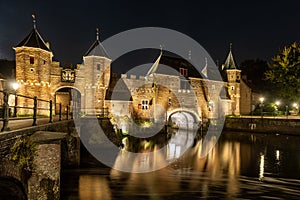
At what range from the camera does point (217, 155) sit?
19.3 m

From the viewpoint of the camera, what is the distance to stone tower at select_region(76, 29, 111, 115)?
Answer: 26906 millimetres

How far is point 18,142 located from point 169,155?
48.7ft

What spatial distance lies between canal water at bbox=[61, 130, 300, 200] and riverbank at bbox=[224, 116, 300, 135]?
42.9ft

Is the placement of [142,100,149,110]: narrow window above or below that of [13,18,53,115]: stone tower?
below

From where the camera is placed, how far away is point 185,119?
4156 cm

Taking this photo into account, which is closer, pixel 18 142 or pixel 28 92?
pixel 18 142

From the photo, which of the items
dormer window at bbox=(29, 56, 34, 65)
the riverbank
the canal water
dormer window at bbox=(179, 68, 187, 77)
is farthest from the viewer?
dormer window at bbox=(179, 68, 187, 77)

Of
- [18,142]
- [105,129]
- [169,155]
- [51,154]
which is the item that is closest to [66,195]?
[51,154]

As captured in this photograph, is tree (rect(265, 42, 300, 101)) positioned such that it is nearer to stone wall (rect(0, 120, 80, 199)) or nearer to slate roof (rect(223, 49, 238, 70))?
slate roof (rect(223, 49, 238, 70))

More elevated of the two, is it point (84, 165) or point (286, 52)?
point (286, 52)

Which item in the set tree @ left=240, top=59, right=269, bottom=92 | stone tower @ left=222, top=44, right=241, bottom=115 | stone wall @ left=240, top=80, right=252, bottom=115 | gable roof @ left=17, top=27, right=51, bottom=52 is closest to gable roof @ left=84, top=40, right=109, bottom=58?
gable roof @ left=17, top=27, right=51, bottom=52

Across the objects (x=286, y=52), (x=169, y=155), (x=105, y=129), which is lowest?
(x=169, y=155)

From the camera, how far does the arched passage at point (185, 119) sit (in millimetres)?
37812

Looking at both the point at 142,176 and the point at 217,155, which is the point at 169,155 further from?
the point at 142,176
